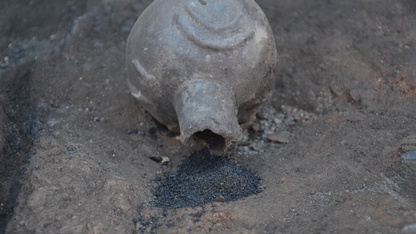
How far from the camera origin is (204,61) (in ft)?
11.6

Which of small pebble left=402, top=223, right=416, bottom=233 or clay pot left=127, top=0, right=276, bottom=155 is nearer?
small pebble left=402, top=223, right=416, bottom=233

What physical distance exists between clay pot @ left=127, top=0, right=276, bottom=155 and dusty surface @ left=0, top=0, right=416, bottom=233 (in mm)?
397

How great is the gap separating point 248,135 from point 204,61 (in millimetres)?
773

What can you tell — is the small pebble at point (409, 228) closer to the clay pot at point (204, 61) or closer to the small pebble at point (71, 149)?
the clay pot at point (204, 61)

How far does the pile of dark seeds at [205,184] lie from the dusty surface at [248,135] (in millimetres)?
71

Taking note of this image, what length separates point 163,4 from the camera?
3.72m

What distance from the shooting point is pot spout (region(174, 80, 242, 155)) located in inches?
133

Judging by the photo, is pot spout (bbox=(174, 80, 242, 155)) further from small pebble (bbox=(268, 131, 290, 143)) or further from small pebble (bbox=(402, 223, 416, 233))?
small pebble (bbox=(402, 223, 416, 233))

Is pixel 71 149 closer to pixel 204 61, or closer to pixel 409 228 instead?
pixel 204 61

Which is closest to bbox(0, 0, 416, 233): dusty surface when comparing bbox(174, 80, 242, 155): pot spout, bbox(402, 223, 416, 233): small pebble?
bbox(402, 223, 416, 233): small pebble

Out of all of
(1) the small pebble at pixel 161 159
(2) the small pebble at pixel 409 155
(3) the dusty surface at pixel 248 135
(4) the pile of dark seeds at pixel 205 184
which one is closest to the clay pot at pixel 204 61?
(4) the pile of dark seeds at pixel 205 184

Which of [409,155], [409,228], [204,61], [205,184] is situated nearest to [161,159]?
[205,184]

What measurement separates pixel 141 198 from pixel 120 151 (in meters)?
0.55

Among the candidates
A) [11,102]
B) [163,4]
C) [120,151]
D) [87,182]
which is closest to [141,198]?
[87,182]
